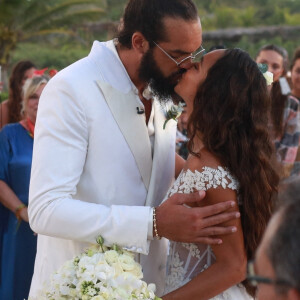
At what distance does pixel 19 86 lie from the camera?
22.6 ft

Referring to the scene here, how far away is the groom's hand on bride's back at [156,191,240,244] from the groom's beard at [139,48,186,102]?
711 millimetres

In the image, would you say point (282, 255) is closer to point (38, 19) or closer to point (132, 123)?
point (132, 123)

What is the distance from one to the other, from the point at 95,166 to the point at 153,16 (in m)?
0.83

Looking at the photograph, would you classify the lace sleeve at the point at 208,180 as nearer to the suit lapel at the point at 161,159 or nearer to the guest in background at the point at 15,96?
the suit lapel at the point at 161,159

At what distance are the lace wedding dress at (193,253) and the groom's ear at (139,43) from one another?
68 cm

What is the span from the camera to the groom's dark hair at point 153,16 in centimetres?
313

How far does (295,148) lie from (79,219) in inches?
159

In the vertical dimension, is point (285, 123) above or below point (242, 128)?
above

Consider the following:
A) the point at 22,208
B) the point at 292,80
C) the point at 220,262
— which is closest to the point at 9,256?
the point at 22,208

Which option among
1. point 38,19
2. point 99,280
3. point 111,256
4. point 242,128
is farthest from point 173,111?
point 38,19

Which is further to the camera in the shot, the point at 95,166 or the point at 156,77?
the point at 156,77

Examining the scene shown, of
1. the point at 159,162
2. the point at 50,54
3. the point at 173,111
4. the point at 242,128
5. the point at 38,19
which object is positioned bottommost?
the point at 159,162

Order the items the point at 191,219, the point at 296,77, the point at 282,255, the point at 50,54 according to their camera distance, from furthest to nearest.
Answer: the point at 50,54 < the point at 296,77 < the point at 191,219 < the point at 282,255

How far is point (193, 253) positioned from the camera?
2.95 meters
